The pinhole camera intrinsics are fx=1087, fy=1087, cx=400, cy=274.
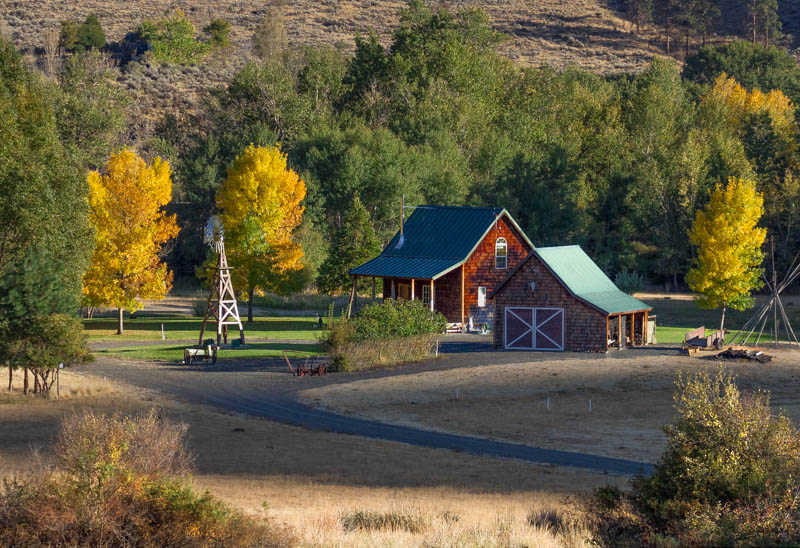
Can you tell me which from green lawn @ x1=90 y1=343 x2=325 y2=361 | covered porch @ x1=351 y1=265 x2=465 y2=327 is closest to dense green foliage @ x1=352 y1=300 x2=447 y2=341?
green lawn @ x1=90 y1=343 x2=325 y2=361

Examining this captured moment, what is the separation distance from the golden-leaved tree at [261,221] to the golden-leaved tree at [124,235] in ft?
17.7

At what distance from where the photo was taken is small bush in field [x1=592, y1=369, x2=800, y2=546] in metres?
18.1

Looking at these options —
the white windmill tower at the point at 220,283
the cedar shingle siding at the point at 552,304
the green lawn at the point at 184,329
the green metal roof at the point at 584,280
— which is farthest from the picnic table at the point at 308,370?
the green metal roof at the point at 584,280

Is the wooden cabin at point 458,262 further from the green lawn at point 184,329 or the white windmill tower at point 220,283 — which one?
the white windmill tower at point 220,283

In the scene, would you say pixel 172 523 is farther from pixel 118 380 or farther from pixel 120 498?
pixel 118 380

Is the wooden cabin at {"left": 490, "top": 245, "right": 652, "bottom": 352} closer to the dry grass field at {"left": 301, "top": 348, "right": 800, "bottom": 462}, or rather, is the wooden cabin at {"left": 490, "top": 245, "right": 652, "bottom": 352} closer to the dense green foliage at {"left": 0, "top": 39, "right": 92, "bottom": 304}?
the dry grass field at {"left": 301, "top": 348, "right": 800, "bottom": 462}

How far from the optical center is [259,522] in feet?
64.1

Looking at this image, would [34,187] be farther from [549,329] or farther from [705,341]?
[705,341]

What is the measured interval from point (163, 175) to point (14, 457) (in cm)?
3615

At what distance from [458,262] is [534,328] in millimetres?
10091

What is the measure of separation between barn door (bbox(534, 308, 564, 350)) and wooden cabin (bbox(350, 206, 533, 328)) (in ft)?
32.0

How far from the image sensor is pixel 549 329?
52156mm

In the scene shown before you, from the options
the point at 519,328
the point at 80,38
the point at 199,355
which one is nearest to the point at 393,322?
the point at 519,328

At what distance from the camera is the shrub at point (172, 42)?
131 meters
